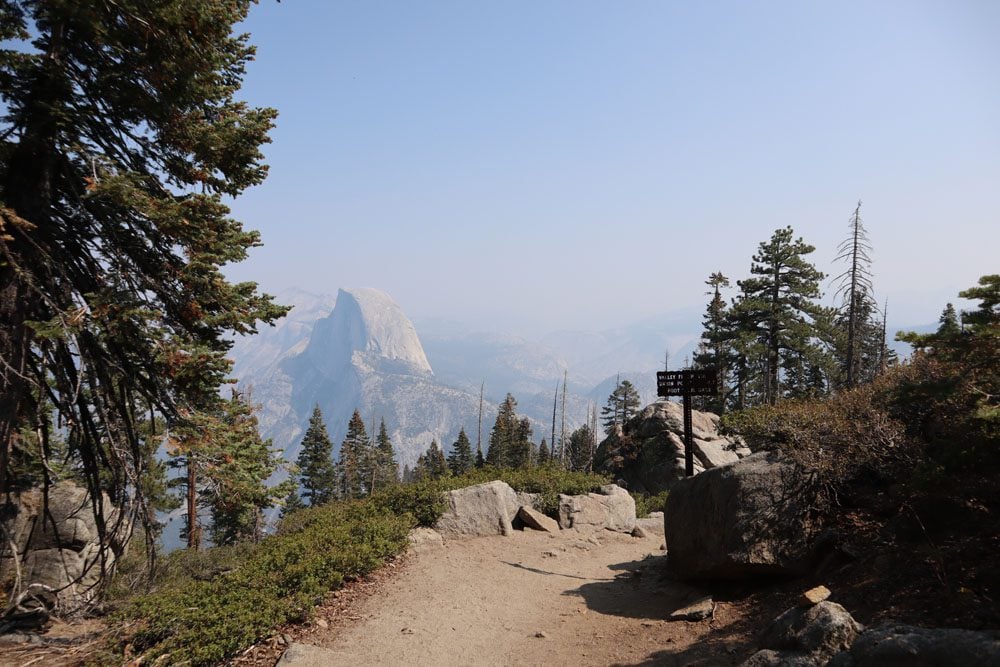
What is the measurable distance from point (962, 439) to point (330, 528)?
11.1 m

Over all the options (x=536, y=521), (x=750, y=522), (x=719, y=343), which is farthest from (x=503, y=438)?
(x=750, y=522)

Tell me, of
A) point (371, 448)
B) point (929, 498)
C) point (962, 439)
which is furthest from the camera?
point (371, 448)

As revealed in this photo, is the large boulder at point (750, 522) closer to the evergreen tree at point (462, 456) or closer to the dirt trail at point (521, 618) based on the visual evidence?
the dirt trail at point (521, 618)

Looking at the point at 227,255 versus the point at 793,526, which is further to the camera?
the point at 793,526

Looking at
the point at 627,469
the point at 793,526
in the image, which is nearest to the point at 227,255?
the point at 793,526

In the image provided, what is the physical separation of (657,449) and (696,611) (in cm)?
2035

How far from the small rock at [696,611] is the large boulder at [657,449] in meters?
17.6

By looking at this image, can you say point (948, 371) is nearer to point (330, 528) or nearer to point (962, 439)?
point (962, 439)

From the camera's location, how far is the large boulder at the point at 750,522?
7.86m

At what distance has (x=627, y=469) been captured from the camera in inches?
1122

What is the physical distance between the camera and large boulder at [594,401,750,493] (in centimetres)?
2588

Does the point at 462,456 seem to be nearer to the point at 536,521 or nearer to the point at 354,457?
the point at 354,457

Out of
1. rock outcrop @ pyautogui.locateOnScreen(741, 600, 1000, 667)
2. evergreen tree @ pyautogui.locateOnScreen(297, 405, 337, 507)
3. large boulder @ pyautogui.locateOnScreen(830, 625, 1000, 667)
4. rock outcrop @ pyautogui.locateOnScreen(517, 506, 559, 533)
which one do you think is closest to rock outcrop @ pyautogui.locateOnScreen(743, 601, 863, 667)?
rock outcrop @ pyautogui.locateOnScreen(741, 600, 1000, 667)

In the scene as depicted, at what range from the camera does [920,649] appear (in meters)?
4.08
